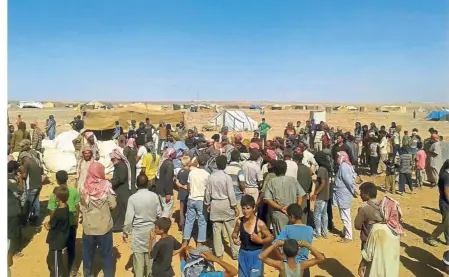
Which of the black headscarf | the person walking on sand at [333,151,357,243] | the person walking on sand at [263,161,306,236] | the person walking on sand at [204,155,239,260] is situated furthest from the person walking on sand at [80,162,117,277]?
the person walking on sand at [333,151,357,243]

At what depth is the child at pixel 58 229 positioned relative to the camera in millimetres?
5578

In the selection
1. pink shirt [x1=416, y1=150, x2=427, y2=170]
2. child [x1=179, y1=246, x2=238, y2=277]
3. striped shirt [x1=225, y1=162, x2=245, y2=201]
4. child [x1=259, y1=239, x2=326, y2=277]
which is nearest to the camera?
child [x1=179, y1=246, x2=238, y2=277]

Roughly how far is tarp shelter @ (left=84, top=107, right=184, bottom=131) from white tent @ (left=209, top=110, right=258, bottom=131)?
7.91 meters

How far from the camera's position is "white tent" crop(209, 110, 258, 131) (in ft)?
99.5

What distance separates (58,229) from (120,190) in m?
1.84

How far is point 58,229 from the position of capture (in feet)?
18.7

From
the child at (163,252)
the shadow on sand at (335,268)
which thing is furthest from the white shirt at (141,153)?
the child at (163,252)

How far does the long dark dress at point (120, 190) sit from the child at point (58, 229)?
1.55 m

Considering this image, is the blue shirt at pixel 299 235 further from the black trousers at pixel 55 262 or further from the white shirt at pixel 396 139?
the white shirt at pixel 396 139

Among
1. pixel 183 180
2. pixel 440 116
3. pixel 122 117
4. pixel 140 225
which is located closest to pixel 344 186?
pixel 183 180

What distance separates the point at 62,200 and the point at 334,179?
16.3 feet

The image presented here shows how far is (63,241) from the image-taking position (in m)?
5.74

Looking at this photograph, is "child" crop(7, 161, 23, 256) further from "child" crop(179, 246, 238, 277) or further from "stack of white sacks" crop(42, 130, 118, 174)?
"stack of white sacks" crop(42, 130, 118, 174)
